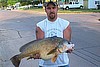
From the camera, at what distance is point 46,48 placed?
3730 millimetres

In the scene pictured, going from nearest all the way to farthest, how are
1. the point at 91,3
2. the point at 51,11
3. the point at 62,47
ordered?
the point at 62,47 → the point at 51,11 → the point at 91,3

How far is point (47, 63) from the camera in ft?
13.3

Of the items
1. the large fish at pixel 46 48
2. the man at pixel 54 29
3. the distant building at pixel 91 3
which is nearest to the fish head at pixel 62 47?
the large fish at pixel 46 48

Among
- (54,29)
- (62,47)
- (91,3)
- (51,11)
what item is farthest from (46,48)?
(91,3)

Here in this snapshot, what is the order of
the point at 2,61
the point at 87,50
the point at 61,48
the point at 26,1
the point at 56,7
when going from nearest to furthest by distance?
1. the point at 61,48
2. the point at 56,7
3. the point at 2,61
4. the point at 87,50
5. the point at 26,1

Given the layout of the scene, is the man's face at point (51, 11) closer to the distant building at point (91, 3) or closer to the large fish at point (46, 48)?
the large fish at point (46, 48)

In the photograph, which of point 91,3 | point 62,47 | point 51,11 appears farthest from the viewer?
point 91,3

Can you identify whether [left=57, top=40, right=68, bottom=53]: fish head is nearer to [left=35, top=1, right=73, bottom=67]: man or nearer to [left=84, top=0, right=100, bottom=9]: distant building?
[left=35, top=1, right=73, bottom=67]: man

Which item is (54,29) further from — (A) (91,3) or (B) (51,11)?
(A) (91,3)

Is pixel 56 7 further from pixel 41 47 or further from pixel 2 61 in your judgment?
pixel 2 61

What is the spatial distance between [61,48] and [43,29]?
528 millimetres

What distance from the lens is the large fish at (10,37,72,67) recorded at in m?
3.69

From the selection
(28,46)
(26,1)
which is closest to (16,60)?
(28,46)

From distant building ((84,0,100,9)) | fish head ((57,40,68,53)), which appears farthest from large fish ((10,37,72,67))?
distant building ((84,0,100,9))
